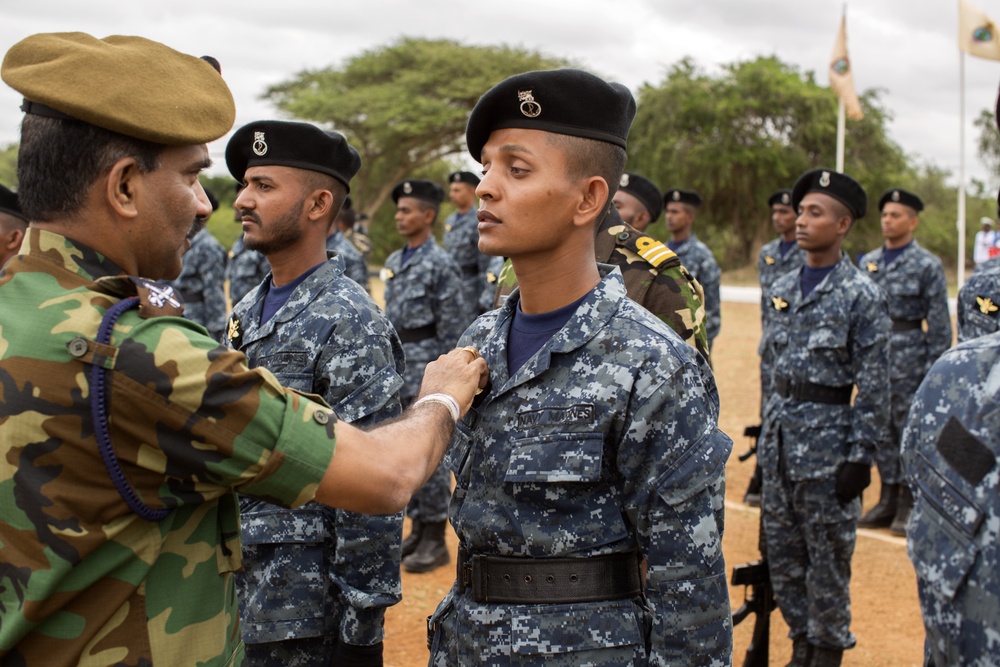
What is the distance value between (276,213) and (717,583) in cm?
208

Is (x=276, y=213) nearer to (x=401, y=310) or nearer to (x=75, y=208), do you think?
(x=75, y=208)

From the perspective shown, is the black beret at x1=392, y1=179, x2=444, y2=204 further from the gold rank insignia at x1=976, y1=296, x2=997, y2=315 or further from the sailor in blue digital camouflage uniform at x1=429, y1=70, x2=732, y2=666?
the sailor in blue digital camouflage uniform at x1=429, y1=70, x2=732, y2=666

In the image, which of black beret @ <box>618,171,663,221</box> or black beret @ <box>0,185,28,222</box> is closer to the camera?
black beret @ <box>0,185,28,222</box>

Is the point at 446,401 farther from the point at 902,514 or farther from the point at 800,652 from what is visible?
the point at 902,514

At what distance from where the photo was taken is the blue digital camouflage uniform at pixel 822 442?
15.3 feet

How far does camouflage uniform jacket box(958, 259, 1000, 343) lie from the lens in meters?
5.00

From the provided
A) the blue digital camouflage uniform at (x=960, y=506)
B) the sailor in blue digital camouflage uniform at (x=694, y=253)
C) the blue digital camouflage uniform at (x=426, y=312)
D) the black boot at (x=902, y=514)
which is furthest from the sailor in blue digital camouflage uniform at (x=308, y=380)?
the sailor in blue digital camouflage uniform at (x=694, y=253)

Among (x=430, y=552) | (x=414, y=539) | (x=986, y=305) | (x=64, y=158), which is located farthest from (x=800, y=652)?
(x=64, y=158)

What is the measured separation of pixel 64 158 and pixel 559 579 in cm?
134

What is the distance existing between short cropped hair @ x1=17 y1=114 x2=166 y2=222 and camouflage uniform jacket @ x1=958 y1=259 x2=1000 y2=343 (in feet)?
14.8

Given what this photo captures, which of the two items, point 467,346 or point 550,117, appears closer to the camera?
point 550,117

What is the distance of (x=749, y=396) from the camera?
1245 cm

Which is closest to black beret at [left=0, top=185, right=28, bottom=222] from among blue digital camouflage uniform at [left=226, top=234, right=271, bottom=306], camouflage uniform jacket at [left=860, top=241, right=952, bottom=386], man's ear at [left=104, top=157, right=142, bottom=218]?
man's ear at [left=104, top=157, right=142, bottom=218]

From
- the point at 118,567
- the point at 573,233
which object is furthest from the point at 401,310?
the point at 118,567
